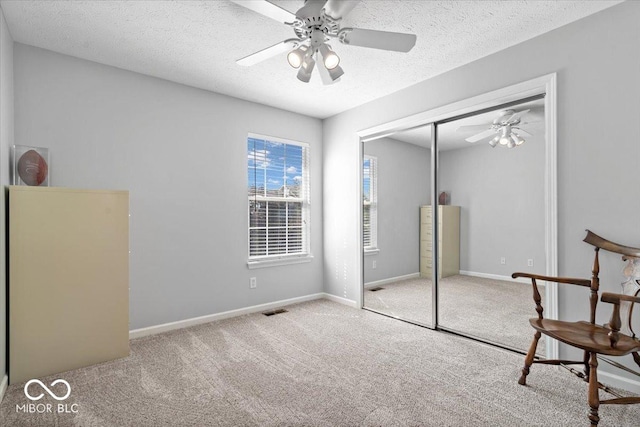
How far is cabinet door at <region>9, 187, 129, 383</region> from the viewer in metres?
2.29

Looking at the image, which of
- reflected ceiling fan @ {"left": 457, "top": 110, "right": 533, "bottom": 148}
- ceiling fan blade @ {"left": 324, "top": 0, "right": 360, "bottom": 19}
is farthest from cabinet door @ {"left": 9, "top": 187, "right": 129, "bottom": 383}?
reflected ceiling fan @ {"left": 457, "top": 110, "right": 533, "bottom": 148}

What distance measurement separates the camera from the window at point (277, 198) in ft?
13.2

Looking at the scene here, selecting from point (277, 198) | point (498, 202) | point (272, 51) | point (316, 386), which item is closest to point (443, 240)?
point (498, 202)

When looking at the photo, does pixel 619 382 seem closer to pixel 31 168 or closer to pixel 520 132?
pixel 520 132

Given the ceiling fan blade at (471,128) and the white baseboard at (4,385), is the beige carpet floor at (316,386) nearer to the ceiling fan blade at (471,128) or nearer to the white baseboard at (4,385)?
the white baseboard at (4,385)

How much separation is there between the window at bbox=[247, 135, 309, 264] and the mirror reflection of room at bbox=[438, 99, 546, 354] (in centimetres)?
187

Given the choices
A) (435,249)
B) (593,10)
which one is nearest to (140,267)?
(435,249)

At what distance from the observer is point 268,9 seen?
6.09 ft

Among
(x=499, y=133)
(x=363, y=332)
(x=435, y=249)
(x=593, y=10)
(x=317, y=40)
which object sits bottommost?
(x=363, y=332)

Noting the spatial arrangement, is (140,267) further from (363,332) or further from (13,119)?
(363,332)

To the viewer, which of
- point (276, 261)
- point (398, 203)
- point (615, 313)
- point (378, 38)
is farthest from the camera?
point (276, 261)

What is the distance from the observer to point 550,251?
99.0 inches

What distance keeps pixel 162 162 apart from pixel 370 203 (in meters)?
2.38

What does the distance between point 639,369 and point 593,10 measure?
8.04 ft
